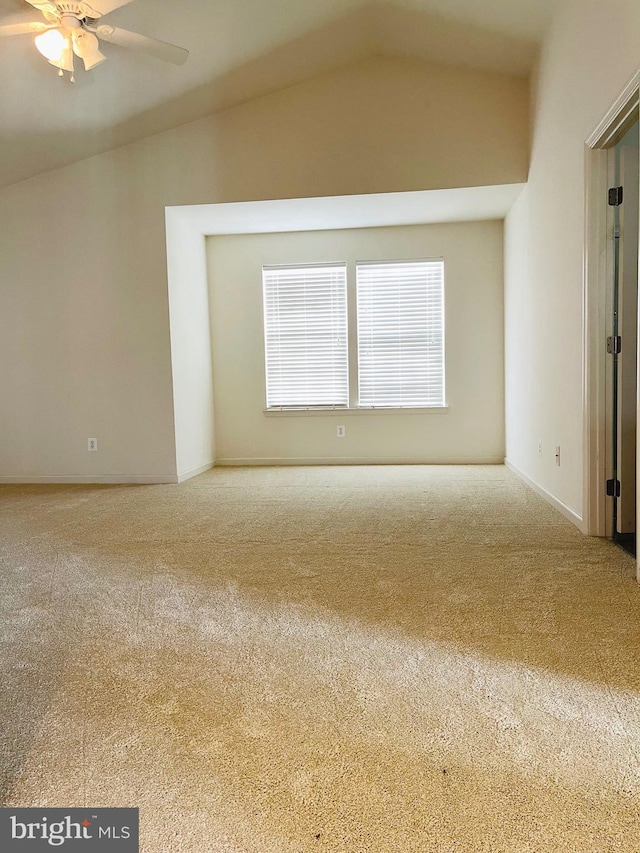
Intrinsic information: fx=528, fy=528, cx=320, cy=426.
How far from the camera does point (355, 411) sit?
19.1ft

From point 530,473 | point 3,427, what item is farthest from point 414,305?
point 3,427

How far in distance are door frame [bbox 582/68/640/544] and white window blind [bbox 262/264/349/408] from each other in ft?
10.6

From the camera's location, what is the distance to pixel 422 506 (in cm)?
376

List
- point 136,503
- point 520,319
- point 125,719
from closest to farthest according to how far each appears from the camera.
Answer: point 125,719, point 136,503, point 520,319

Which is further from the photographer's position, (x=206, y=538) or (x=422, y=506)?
(x=422, y=506)

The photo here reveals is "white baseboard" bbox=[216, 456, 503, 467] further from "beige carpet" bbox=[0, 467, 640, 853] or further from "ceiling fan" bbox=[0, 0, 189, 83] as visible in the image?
"ceiling fan" bbox=[0, 0, 189, 83]

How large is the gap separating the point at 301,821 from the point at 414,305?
17.3 ft

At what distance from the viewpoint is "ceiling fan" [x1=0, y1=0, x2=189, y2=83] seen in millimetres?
2670

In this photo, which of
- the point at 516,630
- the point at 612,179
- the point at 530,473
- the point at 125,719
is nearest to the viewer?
the point at 125,719

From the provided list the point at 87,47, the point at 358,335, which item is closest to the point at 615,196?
the point at 87,47

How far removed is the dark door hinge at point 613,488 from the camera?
9.31 feet

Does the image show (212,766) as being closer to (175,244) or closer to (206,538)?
(206,538)

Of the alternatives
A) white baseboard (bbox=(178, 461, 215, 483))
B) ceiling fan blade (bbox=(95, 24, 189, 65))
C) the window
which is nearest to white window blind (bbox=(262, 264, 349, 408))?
the window

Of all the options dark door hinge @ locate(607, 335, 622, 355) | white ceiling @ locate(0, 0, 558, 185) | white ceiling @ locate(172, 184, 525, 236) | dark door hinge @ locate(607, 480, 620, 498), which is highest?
white ceiling @ locate(0, 0, 558, 185)
